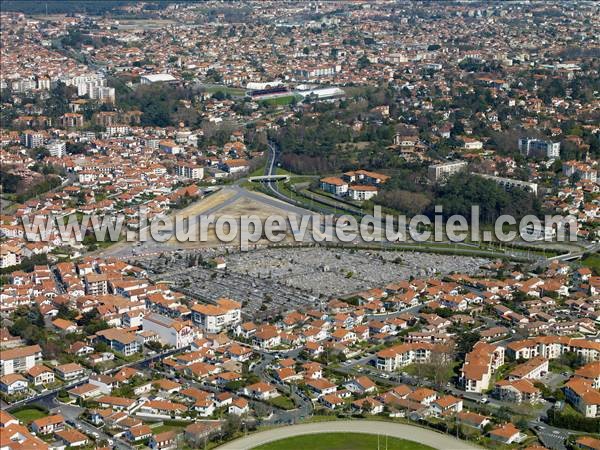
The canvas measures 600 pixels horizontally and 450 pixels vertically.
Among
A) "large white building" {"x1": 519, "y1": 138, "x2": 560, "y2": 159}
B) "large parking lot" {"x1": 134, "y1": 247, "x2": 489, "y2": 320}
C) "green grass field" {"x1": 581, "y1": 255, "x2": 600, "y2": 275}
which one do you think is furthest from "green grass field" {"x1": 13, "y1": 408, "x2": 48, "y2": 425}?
"large white building" {"x1": 519, "y1": 138, "x2": 560, "y2": 159}

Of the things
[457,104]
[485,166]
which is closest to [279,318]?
[485,166]

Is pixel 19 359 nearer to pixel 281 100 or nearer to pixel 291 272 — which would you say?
pixel 291 272

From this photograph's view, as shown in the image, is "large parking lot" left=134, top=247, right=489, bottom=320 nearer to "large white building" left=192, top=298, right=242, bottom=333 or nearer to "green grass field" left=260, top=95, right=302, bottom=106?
"large white building" left=192, top=298, right=242, bottom=333

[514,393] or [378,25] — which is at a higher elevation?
[378,25]

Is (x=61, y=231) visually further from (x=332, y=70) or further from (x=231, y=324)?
(x=332, y=70)

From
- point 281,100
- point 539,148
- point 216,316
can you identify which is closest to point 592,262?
point 216,316

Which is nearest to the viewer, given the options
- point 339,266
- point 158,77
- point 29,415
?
point 29,415
